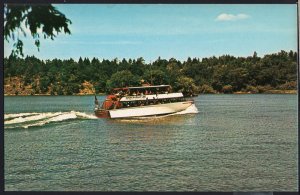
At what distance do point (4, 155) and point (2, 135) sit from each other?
238 millimetres

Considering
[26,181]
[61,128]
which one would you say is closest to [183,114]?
[61,128]

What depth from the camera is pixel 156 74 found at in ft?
26.7

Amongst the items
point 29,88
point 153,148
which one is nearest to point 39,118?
point 29,88

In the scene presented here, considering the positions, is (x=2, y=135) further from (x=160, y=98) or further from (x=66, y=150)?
(x=160, y=98)

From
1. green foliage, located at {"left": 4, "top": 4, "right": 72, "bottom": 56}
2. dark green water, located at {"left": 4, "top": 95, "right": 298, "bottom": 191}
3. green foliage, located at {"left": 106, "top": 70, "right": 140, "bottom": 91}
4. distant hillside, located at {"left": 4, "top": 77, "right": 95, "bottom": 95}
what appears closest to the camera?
green foliage, located at {"left": 4, "top": 4, "right": 72, "bottom": 56}

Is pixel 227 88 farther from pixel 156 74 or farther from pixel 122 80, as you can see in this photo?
pixel 122 80

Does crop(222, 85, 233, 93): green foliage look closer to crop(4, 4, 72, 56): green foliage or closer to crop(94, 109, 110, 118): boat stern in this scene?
crop(94, 109, 110, 118): boat stern

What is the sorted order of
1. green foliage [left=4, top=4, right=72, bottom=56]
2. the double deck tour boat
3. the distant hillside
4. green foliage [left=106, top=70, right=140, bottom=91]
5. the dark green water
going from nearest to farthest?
green foliage [left=4, top=4, right=72, bottom=56] → the dark green water → the distant hillside → green foliage [left=106, top=70, right=140, bottom=91] → the double deck tour boat

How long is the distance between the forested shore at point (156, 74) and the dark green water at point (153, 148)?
0.17 metres

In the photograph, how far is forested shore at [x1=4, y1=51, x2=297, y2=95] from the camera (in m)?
7.81

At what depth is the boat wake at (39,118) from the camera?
7812mm

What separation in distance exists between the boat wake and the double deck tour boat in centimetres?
25

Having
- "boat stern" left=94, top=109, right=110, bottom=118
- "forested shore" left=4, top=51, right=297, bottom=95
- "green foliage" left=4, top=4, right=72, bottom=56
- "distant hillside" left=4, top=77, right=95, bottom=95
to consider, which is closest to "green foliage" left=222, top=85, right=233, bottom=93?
"forested shore" left=4, top=51, right=297, bottom=95

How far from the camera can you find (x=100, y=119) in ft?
26.9
